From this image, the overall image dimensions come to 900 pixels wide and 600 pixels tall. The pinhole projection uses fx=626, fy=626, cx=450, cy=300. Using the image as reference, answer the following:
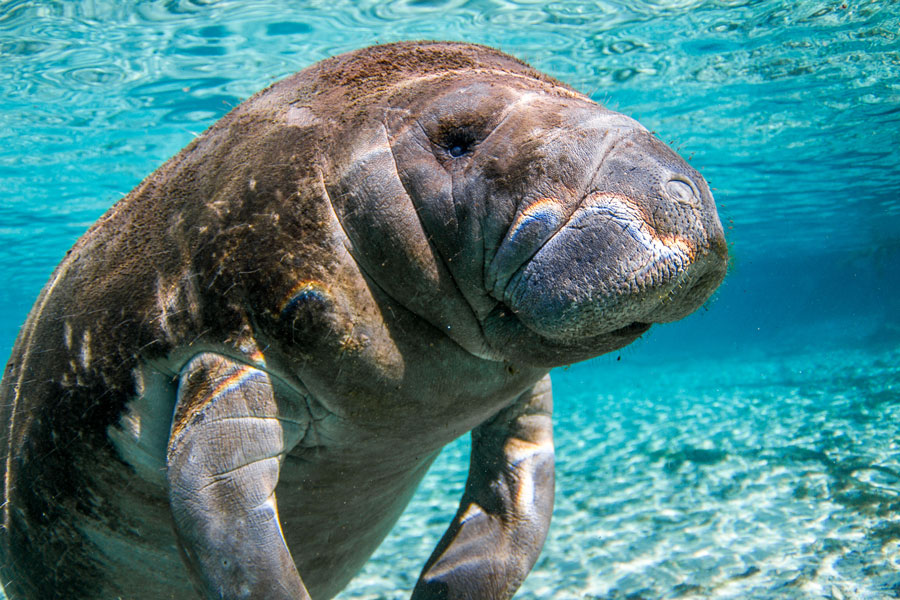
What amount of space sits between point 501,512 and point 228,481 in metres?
1.32

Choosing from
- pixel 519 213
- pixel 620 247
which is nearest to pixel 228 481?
pixel 519 213

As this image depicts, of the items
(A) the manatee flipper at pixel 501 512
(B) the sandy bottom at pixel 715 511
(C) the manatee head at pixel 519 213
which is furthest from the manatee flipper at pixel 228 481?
(B) the sandy bottom at pixel 715 511

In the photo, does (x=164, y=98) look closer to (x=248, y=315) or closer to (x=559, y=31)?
(x=559, y=31)

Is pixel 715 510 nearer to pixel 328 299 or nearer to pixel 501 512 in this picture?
pixel 501 512

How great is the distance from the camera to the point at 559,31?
12602mm

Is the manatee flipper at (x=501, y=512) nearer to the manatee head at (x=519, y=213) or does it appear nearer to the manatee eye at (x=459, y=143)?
the manatee head at (x=519, y=213)

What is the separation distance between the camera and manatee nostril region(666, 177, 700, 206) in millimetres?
1557

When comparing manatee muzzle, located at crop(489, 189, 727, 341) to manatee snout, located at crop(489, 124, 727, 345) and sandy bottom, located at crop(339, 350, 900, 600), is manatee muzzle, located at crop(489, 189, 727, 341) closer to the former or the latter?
manatee snout, located at crop(489, 124, 727, 345)

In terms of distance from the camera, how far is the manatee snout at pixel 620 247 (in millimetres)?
1521

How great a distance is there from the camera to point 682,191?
1570 mm

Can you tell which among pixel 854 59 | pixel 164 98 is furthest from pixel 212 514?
pixel 854 59

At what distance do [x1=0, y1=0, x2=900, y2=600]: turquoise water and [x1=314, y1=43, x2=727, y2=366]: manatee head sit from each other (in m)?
0.51

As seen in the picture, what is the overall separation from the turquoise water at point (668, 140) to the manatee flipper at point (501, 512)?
481mm

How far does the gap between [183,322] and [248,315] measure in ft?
0.78
